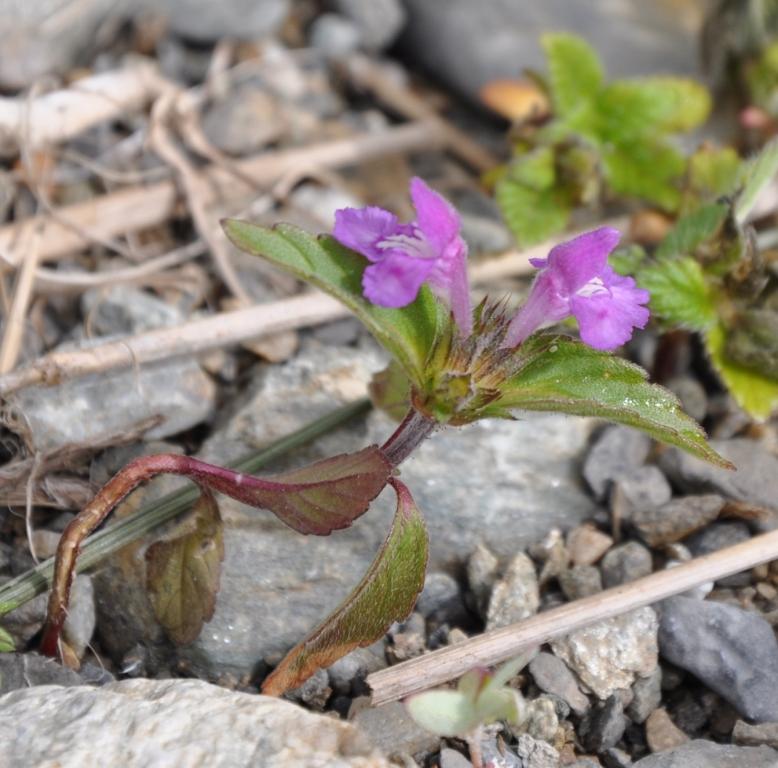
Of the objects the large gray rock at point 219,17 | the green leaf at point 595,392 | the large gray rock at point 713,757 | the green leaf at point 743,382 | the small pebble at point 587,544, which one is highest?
the large gray rock at point 219,17

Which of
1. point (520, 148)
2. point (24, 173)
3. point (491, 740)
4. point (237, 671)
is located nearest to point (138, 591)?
point (237, 671)

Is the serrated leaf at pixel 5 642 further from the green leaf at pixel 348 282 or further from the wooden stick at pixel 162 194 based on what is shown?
the wooden stick at pixel 162 194

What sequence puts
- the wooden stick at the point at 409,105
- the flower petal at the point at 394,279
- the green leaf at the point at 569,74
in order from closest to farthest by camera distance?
the flower petal at the point at 394,279 < the green leaf at the point at 569,74 < the wooden stick at the point at 409,105

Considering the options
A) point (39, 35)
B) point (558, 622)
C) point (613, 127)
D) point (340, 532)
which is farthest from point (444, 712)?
point (39, 35)

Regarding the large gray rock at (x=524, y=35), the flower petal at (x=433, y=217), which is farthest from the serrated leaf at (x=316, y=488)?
the large gray rock at (x=524, y=35)

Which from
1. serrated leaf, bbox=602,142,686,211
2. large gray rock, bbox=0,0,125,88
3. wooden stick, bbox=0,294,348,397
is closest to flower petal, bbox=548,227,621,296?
wooden stick, bbox=0,294,348,397

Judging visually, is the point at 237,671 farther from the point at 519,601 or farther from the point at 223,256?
the point at 223,256
